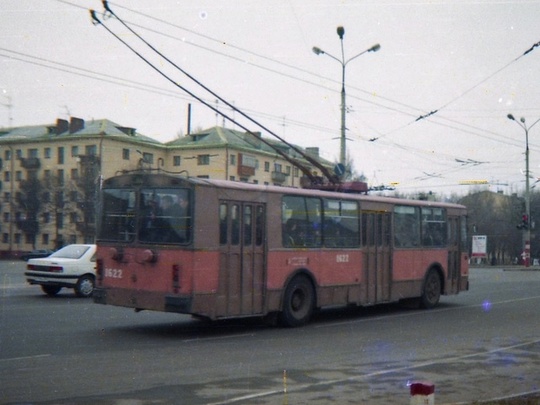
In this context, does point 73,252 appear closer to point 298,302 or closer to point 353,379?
point 298,302

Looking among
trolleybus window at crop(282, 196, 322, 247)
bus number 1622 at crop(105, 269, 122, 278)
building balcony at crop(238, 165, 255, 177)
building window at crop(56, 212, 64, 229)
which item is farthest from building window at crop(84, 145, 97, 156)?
bus number 1622 at crop(105, 269, 122, 278)

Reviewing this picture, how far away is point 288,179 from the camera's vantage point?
277 ft

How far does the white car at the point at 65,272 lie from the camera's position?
21.9m

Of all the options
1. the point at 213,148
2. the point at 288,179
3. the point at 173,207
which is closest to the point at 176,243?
the point at 173,207

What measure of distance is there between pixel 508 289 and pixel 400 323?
1444cm

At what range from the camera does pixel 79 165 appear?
74312 mm

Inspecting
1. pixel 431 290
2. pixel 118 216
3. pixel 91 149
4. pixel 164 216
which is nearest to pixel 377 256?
pixel 431 290

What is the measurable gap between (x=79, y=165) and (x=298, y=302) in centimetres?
6195

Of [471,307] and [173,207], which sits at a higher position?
[173,207]

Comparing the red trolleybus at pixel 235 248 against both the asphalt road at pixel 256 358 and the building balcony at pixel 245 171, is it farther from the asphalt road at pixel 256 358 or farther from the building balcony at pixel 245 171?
the building balcony at pixel 245 171

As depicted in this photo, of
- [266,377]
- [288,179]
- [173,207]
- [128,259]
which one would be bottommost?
[266,377]

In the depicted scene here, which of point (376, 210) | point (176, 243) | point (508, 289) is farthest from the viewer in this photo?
point (508, 289)

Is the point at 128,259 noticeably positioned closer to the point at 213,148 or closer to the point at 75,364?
the point at 75,364

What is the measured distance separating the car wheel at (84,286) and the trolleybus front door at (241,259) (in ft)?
30.5
